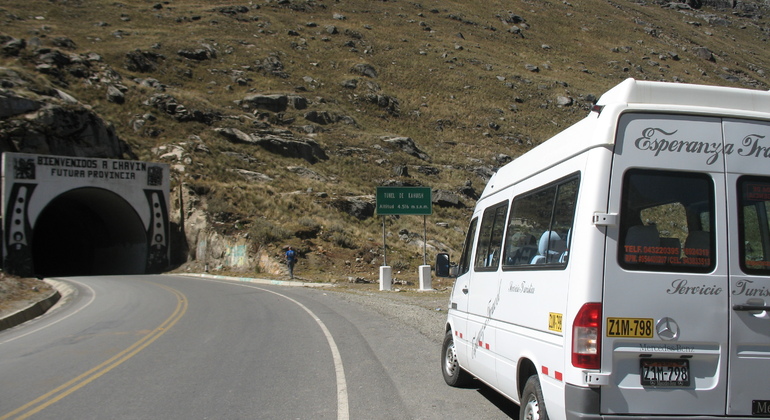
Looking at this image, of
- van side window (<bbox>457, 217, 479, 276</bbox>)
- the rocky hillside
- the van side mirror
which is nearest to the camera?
van side window (<bbox>457, 217, 479, 276</bbox>)

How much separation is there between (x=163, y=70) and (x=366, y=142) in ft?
89.1

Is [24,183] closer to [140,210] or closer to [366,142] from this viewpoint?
[140,210]

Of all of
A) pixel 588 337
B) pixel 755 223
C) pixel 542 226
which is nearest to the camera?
pixel 588 337

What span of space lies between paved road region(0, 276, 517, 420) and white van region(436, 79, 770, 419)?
8.48 feet

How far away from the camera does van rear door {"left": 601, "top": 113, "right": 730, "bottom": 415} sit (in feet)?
13.6

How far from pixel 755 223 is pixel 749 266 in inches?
14.3

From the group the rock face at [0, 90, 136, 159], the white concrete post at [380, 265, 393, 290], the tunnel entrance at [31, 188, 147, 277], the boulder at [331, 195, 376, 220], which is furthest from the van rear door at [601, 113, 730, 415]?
the rock face at [0, 90, 136, 159]

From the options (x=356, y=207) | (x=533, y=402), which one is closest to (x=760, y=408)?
(x=533, y=402)

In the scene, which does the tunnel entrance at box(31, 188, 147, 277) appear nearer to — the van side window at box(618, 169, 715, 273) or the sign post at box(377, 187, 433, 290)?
the sign post at box(377, 187, 433, 290)

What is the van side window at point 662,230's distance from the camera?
14.0ft

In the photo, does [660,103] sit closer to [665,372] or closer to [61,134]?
[665,372]

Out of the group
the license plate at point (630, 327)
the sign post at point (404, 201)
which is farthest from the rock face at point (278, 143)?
the license plate at point (630, 327)

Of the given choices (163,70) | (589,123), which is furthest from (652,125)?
(163,70)

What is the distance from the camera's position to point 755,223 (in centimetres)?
440
